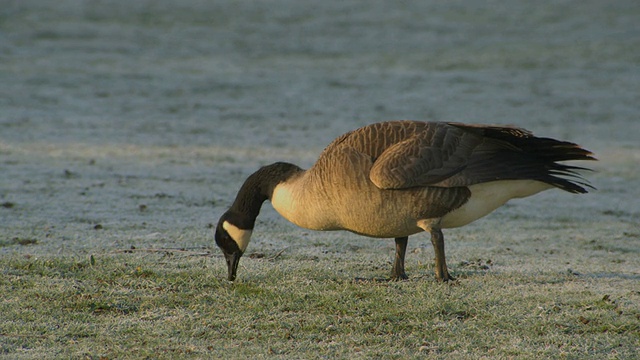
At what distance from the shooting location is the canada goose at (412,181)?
6.04 metres

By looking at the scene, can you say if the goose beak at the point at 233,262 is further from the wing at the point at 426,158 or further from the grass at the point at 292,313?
the wing at the point at 426,158

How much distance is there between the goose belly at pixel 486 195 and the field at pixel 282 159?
18.9 inches

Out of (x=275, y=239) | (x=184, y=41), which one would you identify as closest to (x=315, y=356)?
(x=275, y=239)

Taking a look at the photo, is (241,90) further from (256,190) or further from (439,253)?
(439,253)

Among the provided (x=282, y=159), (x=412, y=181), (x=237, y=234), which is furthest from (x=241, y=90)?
(x=412, y=181)

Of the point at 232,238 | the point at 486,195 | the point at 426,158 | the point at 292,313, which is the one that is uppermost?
the point at 426,158

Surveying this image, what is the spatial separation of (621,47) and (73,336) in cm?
1990

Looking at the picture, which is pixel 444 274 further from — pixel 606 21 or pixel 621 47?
pixel 606 21

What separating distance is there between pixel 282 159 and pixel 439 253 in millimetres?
6145

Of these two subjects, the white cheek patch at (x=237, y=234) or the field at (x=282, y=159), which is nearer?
the field at (x=282, y=159)

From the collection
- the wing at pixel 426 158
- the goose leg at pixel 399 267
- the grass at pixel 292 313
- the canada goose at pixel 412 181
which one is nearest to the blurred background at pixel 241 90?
the grass at pixel 292 313

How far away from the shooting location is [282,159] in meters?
12.2

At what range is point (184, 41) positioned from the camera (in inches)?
864

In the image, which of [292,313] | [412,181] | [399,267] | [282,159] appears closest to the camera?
[292,313]
